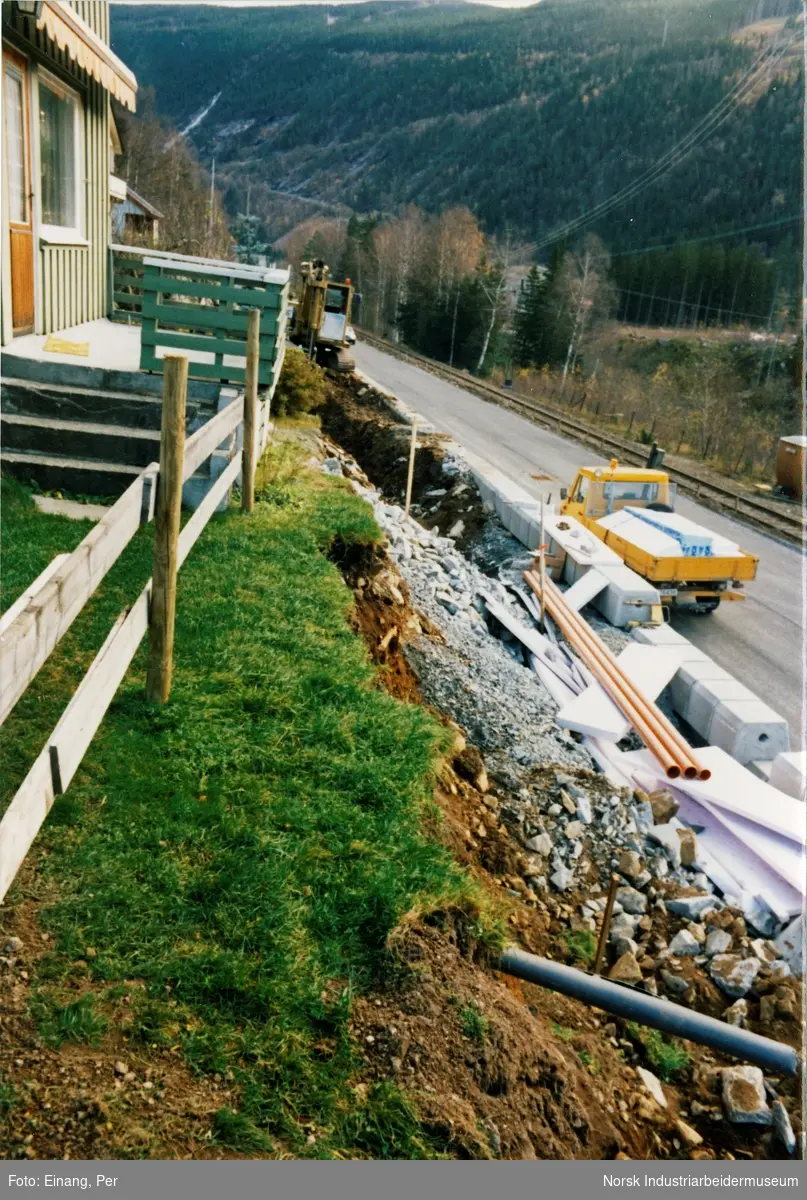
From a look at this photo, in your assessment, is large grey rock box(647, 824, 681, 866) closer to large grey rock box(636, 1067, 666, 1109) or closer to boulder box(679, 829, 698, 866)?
boulder box(679, 829, 698, 866)

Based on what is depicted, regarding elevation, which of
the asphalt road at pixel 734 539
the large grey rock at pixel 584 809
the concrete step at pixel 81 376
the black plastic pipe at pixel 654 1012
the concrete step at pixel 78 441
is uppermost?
the concrete step at pixel 81 376

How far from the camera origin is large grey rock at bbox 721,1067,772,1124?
421 cm

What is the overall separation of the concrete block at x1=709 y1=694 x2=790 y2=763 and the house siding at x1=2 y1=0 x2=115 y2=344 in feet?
28.1

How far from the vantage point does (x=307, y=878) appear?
146 inches

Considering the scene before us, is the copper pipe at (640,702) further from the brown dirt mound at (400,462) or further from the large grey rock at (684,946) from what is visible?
the brown dirt mound at (400,462)

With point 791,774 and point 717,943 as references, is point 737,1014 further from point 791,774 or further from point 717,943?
point 791,774

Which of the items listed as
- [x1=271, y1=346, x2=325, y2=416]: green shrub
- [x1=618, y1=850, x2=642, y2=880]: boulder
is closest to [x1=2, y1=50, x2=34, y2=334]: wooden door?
[x1=271, y1=346, x2=325, y2=416]: green shrub

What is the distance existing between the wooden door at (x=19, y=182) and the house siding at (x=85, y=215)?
0.46 ft

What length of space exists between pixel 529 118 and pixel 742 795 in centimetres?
14637

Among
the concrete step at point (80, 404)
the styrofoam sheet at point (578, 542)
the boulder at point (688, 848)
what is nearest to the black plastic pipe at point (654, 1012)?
the boulder at point (688, 848)

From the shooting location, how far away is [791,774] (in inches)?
329

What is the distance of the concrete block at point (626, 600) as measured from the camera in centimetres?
1233

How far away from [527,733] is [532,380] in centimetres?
4632

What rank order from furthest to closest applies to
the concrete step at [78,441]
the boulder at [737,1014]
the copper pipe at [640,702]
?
the copper pipe at [640,702], the concrete step at [78,441], the boulder at [737,1014]
